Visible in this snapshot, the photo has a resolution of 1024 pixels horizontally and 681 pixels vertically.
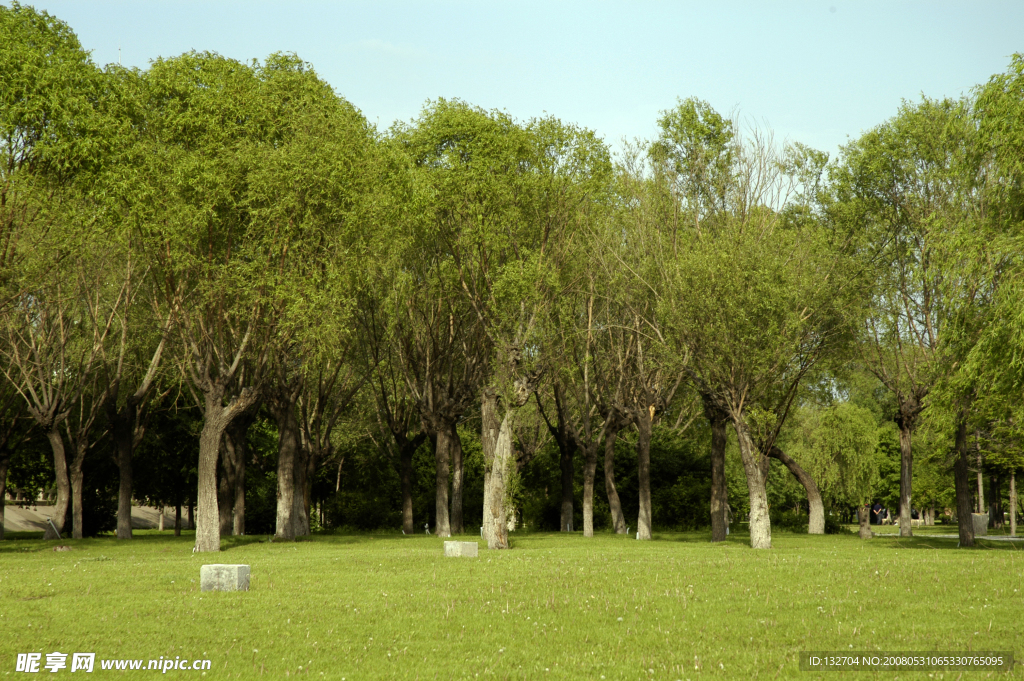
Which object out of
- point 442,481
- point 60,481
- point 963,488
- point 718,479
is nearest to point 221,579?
point 442,481

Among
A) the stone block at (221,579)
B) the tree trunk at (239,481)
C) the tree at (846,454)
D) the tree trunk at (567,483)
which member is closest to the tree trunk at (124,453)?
the tree trunk at (239,481)

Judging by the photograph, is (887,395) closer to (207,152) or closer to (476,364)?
(476,364)

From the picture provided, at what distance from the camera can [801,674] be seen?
40.1 feet

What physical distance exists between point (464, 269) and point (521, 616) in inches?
916

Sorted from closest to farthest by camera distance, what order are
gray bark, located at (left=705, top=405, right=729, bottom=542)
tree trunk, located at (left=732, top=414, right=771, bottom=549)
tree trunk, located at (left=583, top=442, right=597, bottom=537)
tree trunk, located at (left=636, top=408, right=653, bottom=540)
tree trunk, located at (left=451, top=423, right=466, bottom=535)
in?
tree trunk, located at (left=732, top=414, right=771, bottom=549), gray bark, located at (left=705, top=405, right=729, bottom=542), tree trunk, located at (left=636, top=408, right=653, bottom=540), tree trunk, located at (left=583, top=442, right=597, bottom=537), tree trunk, located at (left=451, top=423, right=466, bottom=535)

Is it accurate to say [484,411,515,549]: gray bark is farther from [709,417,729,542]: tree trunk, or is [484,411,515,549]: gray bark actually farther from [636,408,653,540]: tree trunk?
[709,417,729,542]: tree trunk

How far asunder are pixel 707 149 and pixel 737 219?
13.3 ft

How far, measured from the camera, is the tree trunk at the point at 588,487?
4484 cm

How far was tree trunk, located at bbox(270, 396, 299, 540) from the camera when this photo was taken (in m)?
39.8

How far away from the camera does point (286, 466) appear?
39781mm

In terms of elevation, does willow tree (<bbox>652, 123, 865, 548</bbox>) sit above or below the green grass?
above

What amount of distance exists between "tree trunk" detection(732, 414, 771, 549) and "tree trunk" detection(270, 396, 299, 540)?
2097 cm

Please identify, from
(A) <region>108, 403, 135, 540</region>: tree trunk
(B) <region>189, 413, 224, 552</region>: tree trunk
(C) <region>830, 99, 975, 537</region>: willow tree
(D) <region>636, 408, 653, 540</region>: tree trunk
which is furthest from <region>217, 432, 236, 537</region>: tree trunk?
(C) <region>830, 99, 975, 537</region>: willow tree

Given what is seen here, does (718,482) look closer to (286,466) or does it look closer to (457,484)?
(457,484)
